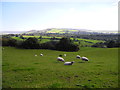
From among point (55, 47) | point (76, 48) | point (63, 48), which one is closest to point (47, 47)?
point (55, 47)

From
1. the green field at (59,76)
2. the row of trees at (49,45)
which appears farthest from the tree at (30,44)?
the green field at (59,76)

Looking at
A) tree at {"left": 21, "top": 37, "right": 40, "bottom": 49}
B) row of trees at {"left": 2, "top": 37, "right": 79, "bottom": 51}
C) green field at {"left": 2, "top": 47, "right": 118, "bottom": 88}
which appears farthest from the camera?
row of trees at {"left": 2, "top": 37, "right": 79, "bottom": 51}

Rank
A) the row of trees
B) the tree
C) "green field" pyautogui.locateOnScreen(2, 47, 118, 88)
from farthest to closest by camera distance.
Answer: the row of trees
the tree
"green field" pyautogui.locateOnScreen(2, 47, 118, 88)

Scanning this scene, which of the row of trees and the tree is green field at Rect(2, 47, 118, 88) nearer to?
the row of trees

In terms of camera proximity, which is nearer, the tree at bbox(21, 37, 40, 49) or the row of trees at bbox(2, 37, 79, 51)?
A: the tree at bbox(21, 37, 40, 49)

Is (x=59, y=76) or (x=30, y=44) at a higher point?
(x=59, y=76)

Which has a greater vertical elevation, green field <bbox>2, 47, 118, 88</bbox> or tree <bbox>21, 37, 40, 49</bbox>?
green field <bbox>2, 47, 118, 88</bbox>

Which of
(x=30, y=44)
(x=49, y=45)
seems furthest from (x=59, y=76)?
(x=49, y=45)

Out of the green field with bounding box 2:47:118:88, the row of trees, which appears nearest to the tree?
the row of trees

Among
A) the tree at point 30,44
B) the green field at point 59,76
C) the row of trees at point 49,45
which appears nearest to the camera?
the green field at point 59,76

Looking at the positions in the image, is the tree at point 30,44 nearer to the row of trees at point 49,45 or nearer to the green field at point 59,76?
the row of trees at point 49,45

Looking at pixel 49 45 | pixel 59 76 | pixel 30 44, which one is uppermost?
pixel 59 76

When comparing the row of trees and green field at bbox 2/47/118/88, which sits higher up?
green field at bbox 2/47/118/88

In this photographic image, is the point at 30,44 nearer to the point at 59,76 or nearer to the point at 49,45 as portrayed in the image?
the point at 49,45
